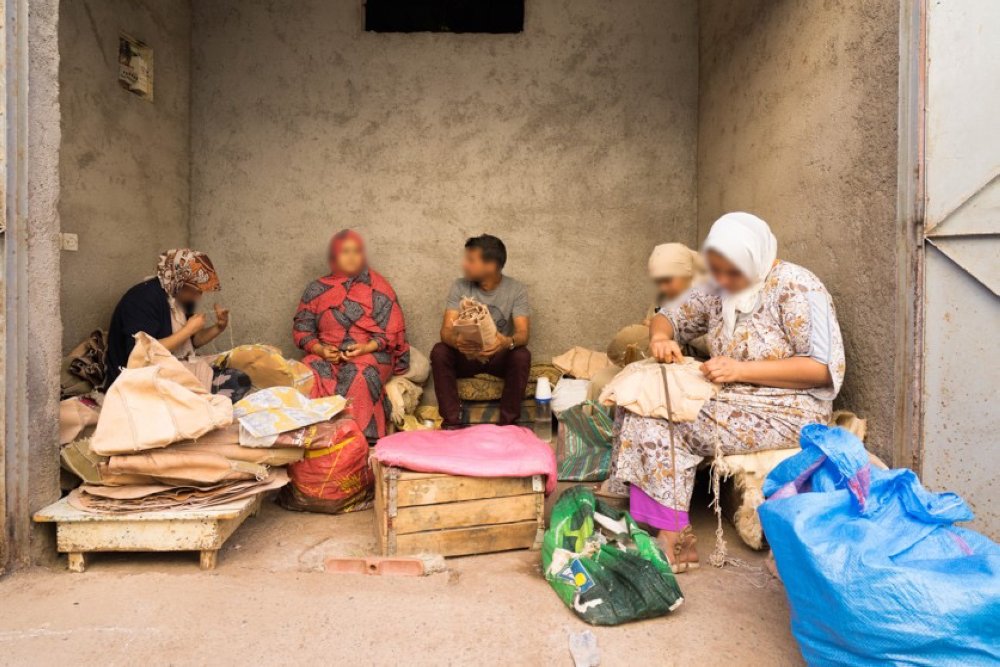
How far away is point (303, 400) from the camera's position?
3.47 meters

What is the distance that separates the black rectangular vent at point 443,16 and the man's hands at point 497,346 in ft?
8.27

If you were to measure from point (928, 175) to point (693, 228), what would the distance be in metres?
2.92

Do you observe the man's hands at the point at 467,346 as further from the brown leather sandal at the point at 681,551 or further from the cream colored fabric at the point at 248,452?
the brown leather sandal at the point at 681,551

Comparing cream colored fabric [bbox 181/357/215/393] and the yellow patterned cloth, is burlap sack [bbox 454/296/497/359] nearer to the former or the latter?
the yellow patterned cloth

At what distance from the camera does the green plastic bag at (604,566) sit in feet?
7.84

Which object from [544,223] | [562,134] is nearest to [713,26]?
[562,134]

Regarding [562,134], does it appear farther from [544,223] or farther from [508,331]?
[508,331]

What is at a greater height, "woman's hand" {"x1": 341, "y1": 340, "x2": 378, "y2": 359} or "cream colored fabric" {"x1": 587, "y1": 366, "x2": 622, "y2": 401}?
"woman's hand" {"x1": 341, "y1": 340, "x2": 378, "y2": 359}

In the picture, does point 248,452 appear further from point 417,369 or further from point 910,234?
point 910,234

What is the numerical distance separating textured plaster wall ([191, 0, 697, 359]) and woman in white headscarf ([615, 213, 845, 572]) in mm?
2663

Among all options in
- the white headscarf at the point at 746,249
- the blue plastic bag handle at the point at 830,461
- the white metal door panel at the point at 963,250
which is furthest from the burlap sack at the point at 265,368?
the white metal door panel at the point at 963,250

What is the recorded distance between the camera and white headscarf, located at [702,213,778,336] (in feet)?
9.62

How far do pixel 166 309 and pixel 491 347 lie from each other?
1.93 m

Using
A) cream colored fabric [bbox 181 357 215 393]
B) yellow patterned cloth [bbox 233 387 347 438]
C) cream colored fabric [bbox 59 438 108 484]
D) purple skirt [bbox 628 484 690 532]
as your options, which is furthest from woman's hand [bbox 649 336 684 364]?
cream colored fabric [bbox 181 357 215 393]
